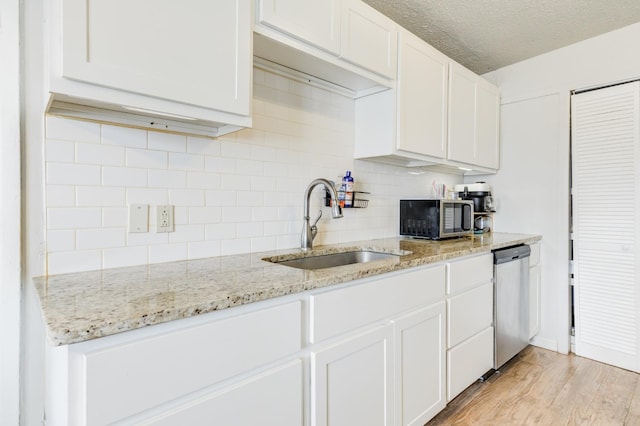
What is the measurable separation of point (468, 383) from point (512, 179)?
184 cm

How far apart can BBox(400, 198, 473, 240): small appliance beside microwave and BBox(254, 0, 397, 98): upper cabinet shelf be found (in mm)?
880

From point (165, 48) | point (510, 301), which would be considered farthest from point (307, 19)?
point (510, 301)

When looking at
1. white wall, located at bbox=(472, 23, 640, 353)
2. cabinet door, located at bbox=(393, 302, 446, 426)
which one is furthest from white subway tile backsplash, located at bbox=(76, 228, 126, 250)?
white wall, located at bbox=(472, 23, 640, 353)

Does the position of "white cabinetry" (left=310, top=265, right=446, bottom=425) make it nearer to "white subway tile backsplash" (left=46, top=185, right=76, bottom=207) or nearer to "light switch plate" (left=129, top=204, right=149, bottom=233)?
"light switch plate" (left=129, top=204, right=149, bottom=233)

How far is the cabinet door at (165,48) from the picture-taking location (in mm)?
963

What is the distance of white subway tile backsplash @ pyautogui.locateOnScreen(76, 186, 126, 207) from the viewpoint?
1240 mm

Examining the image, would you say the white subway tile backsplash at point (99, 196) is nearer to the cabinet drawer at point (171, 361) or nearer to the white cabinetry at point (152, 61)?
the white cabinetry at point (152, 61)

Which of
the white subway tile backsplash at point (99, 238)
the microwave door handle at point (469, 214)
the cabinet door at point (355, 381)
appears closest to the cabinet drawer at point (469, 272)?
the microwave door handle at point (469, 214)

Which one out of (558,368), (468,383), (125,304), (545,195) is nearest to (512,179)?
(545,195)

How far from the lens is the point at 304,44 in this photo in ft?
5.12

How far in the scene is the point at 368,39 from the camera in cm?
182

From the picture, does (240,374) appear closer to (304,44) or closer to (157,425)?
(157,425)

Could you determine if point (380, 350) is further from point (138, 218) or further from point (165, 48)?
point (165, 48)
